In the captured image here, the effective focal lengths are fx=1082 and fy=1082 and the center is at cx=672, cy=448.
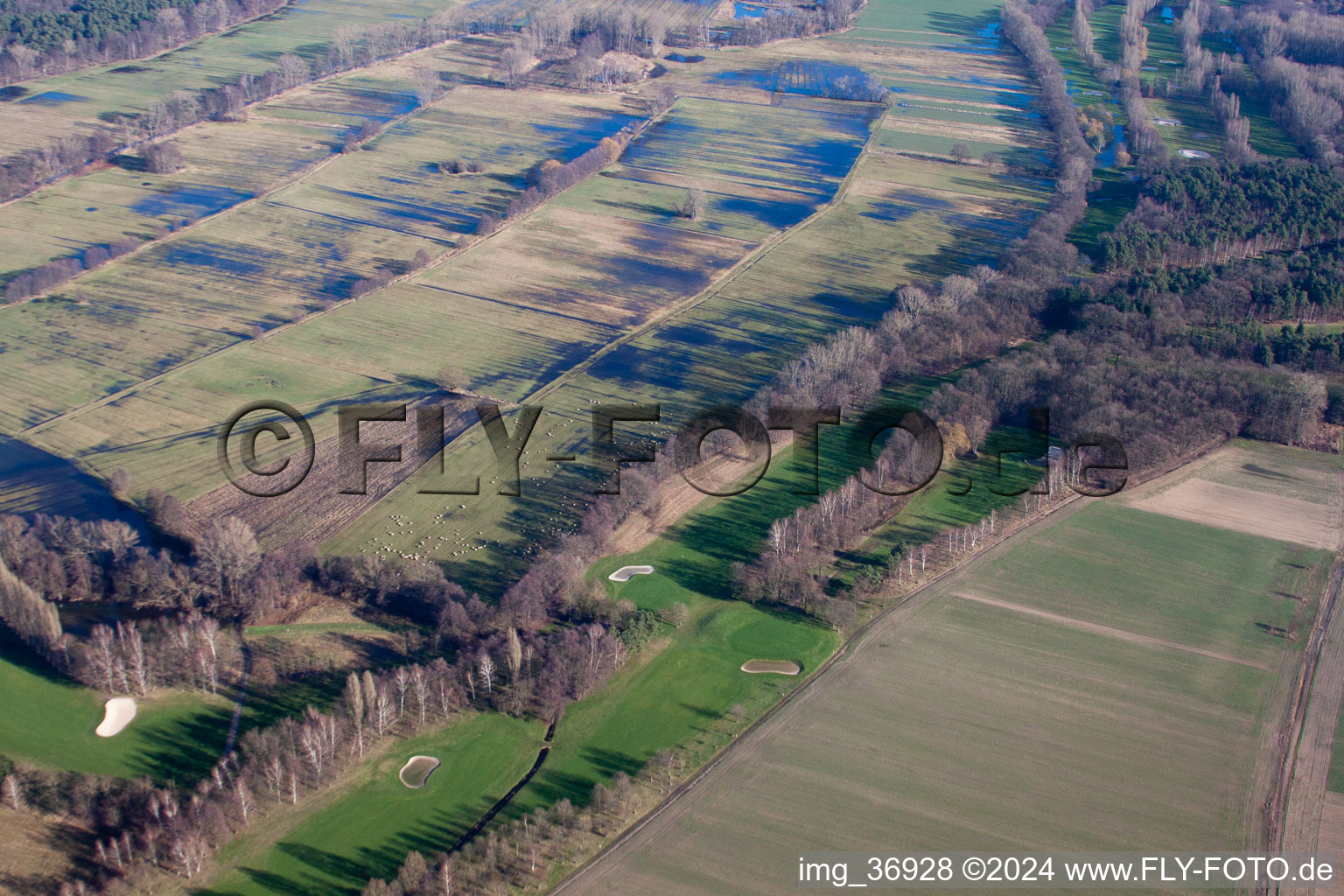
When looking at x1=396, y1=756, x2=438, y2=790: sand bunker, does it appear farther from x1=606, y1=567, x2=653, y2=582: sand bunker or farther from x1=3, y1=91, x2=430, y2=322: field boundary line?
x1=3, y1=91, x2=430, y2=322: field boundary line

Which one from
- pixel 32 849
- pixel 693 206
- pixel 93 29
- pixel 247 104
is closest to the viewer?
pixel 32 849

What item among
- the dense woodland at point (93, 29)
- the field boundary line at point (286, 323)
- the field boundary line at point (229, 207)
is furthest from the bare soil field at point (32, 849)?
the dense woodland at point (93, 29)

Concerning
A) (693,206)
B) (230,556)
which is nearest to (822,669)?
(230,556)

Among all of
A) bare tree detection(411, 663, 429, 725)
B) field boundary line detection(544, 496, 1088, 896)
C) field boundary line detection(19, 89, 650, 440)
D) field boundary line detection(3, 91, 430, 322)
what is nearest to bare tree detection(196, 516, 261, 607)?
bare tree detection(411, 663, 429, 725)

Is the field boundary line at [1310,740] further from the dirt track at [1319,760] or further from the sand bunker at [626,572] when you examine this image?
the sand bunker at [626,572]

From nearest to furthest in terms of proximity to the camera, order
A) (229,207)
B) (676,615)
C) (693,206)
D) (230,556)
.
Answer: (676,615) → (230,556) → (229,207) → (693,206)

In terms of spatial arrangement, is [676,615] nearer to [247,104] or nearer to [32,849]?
[32,849]
